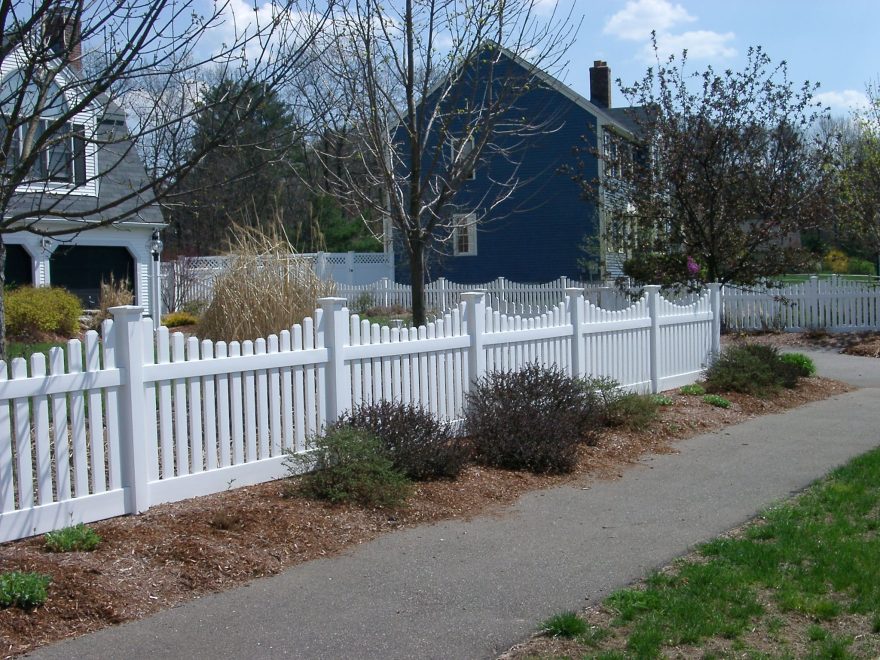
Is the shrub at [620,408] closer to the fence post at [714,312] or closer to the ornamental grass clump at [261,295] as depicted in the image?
the ornamental grass clump at [261,295]

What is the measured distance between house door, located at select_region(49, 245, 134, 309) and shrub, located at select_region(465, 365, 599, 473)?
16.6 m

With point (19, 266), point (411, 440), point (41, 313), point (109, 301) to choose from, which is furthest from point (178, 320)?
point (411, 440)

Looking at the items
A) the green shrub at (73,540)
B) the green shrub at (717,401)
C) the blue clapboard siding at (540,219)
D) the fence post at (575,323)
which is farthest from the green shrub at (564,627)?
the blue clapboard siding at (540,219)

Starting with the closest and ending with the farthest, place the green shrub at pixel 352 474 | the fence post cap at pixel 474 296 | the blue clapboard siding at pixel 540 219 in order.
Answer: the green shrub at pixel 352 474 < the fence post cap at pixel 474 296 < the blue clapboard siding at pixel 540 219

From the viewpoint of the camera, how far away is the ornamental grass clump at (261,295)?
11.4 m

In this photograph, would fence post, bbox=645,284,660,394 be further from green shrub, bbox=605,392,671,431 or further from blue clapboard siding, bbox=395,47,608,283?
blue clapboard siding, bbox=395,47,608,283

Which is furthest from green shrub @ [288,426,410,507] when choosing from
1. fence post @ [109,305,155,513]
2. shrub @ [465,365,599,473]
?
shrub @ [465,365,599,473]

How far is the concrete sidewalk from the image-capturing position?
15.6ft

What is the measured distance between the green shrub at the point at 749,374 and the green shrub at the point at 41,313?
12564 millimetres

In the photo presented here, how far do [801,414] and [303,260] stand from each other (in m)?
6.54

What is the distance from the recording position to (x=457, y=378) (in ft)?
31.2

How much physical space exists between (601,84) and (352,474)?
30.4 m

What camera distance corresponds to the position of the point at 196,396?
696 centimetres

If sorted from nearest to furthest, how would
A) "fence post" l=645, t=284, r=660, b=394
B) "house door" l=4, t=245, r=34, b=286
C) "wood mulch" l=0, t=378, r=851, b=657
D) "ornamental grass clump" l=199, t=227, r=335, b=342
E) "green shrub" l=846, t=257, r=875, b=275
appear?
"wood mulch" l=0, t=378, r=851, b=657 → "ornamental grass clump" l=199, t=227, r=335, b=342 → "fence post" l=645, t=284, r=660, b=394 → "house door" l=4, t=245, r=34, b=286 → "green shrub" l=846, t=257, r=875, b=275
